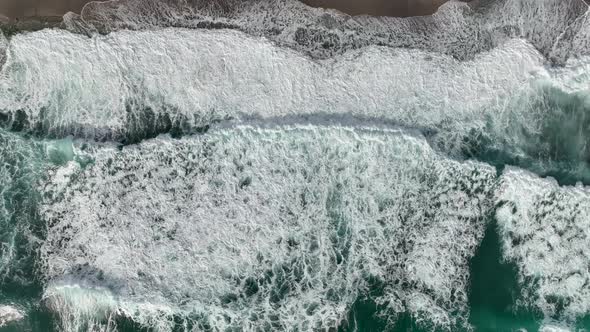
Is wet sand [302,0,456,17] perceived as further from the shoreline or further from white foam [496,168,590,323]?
white foam [496,168,590,323]

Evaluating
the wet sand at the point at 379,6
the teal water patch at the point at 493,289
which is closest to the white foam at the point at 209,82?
the wet sand at the point at 379,6

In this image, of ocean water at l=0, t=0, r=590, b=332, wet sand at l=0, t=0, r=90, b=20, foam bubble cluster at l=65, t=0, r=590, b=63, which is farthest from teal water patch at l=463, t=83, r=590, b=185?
wet sand at l=0, t=0, r=90, b=20

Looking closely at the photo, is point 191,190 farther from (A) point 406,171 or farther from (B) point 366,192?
(A) point 406,171

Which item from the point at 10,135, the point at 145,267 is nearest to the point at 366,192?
the point at 145,267

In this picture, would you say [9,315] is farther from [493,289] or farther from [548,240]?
[548,240]

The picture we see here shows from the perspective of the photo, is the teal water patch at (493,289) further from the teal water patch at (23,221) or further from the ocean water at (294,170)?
the teal water patch at (23,221)
